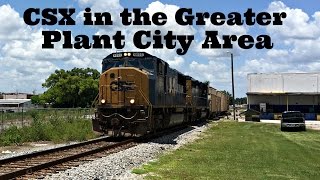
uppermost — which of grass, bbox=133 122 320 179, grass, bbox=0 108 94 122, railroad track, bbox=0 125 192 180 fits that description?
grass, bbox=0 108 94 122

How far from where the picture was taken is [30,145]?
22.0 metres

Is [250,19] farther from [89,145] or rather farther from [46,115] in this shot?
[46,115]

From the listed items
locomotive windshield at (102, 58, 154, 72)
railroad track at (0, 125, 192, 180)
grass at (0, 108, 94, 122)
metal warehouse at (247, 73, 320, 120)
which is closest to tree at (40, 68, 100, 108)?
metal warehouse at (247, 73, 320, 120)

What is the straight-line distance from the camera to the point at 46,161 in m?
Result: 14.6

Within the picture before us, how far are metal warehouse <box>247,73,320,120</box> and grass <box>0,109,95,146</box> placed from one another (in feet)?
145

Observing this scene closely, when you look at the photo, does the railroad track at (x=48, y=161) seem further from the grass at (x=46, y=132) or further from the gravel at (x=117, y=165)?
the grass at (x=46, y=132)

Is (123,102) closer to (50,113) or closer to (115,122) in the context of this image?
(115,122)

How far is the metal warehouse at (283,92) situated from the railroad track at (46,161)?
170ft

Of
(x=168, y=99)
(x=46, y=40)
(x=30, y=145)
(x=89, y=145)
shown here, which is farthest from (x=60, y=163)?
(x=168, y=99)

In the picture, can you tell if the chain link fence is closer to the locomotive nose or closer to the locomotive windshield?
the locomotive nose

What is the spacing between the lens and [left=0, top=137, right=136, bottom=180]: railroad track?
11.9 m

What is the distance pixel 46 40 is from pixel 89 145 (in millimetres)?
7744

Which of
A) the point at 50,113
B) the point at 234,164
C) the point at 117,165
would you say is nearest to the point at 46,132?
the point at 50,113

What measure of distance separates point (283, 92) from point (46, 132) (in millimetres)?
49351
